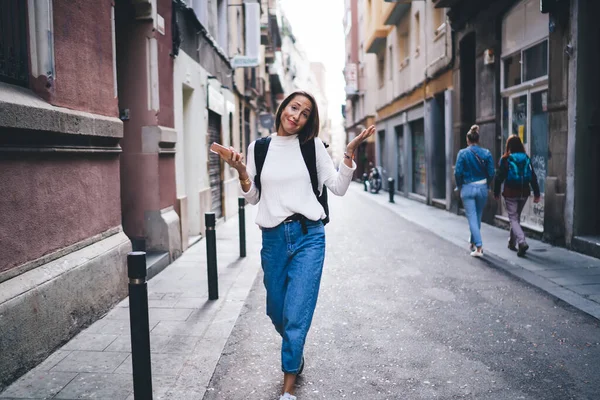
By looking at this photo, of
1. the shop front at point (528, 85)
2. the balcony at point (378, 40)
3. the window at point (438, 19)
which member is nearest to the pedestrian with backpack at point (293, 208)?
the shop front at point (528, 85)

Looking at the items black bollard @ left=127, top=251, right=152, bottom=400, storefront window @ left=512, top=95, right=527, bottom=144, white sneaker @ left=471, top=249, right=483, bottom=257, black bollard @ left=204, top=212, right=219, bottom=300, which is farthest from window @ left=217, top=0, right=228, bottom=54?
black bollard @ left=127, top=251, right=152, bottom=400

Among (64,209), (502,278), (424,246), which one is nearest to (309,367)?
(64,209)

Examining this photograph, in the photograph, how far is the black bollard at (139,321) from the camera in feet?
10.1

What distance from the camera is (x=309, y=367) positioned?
416 centimetres

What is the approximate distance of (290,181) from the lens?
360 cm

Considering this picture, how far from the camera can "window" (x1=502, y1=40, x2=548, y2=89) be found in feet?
33.2

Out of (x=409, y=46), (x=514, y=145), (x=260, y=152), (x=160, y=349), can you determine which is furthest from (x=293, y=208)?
(x=409, y=46)

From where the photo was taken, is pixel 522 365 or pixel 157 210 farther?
pixel 157 210

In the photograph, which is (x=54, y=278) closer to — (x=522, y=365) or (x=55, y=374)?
(x=55, y=374)

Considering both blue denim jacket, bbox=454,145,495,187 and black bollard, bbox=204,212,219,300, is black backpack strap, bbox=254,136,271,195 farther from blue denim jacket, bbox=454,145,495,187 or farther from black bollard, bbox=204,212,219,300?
blue denim jacket, bbox=454,145,495,187

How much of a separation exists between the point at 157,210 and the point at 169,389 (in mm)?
4773

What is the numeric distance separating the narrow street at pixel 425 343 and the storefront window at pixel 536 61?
4537mm

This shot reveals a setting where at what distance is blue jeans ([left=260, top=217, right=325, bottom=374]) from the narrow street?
0.44m

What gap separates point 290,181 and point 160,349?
194cm
